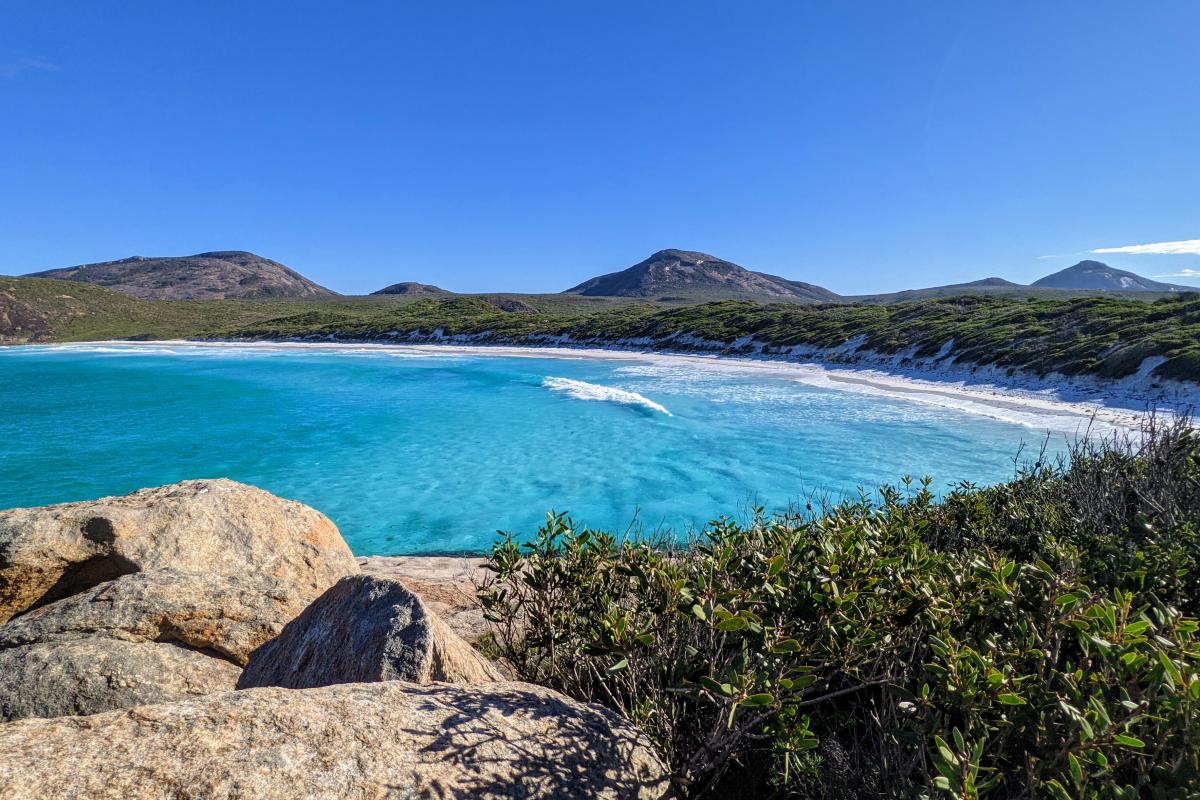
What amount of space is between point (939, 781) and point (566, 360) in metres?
43.2

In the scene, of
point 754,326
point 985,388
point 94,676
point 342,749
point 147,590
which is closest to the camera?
point 342,749

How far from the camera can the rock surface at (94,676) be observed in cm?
285

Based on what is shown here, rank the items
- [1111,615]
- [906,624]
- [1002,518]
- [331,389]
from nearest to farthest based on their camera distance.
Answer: [1111,615], [906,624], [1002,518], [331,389]

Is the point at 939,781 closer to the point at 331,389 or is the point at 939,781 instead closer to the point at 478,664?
the point at 478,664

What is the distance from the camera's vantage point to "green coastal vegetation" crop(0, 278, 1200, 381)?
74.0 ft

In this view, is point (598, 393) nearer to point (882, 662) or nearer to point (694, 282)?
point (882, 662)

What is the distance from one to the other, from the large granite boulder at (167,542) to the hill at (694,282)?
140751mm

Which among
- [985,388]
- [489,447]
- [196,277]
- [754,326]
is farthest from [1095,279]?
[196,277]

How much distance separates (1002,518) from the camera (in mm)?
5035

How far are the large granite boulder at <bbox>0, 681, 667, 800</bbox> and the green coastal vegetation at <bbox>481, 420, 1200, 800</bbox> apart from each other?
280 millimetres

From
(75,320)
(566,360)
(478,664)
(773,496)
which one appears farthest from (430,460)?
(75,320)

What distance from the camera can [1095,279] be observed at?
518 feet

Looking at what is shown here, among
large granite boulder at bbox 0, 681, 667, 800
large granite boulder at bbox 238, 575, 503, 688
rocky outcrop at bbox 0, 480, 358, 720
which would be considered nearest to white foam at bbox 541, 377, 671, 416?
rocky outcrop at bbox 0, 480, 358, 720

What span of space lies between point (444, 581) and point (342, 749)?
583 cm
